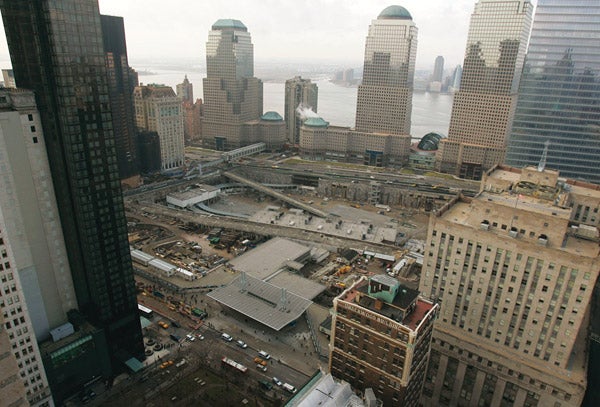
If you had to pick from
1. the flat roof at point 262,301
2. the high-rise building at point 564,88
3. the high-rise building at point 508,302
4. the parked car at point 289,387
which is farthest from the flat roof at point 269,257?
the high-rise building at point 564,88

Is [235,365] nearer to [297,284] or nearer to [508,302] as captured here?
[297,284]

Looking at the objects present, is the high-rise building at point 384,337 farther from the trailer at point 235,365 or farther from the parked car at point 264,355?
the parked car at point 264,355

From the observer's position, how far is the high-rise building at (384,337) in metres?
65.4

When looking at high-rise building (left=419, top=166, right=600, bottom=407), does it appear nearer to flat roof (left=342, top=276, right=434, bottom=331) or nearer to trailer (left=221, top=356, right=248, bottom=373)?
flat roof (left=342, top=276, right=434, bottom=331)

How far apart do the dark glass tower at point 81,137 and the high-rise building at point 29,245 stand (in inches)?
80.4

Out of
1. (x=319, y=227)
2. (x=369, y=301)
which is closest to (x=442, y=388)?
(x=369, y=301)

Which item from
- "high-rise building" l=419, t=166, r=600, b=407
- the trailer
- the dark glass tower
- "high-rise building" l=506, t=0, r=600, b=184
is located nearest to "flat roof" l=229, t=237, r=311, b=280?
the trailer

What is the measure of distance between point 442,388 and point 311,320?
1606 inches

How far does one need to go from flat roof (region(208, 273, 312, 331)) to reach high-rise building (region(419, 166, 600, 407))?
131 ft

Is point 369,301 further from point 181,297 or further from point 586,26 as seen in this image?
point 586,26

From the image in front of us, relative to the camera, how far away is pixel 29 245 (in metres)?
77.5

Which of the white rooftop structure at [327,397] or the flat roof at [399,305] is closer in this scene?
the white rooftop structure at [327,397]

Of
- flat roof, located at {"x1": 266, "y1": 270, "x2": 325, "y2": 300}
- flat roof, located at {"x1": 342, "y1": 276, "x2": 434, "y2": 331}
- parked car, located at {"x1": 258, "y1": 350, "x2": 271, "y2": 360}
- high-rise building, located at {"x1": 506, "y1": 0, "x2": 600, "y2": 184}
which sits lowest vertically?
parked car, located at {"x1": 258, "y1": 350, "x2": 271, "y2": 360}

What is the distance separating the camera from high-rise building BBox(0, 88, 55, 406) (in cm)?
6797
